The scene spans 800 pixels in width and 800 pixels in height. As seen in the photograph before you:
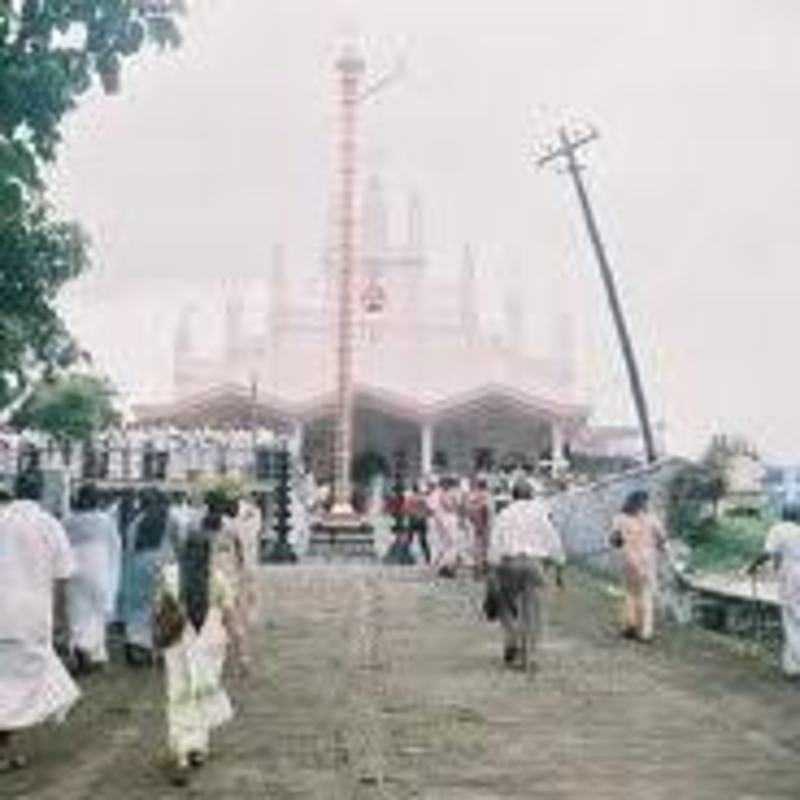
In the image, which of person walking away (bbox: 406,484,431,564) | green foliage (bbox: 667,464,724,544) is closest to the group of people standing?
green foliage (bbox: 667,464,724,544)

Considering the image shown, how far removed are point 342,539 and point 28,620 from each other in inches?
1362

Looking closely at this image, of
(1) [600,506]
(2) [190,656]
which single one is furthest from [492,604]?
(1) [600,506]

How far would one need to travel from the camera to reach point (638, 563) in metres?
23.8

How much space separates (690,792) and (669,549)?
46.5 ft

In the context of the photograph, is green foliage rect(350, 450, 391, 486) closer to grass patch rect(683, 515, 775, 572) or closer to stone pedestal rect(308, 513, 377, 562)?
stone pedestal rect(308, 513, 377, 562)

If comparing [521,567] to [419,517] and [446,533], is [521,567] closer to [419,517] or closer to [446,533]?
[446,533]

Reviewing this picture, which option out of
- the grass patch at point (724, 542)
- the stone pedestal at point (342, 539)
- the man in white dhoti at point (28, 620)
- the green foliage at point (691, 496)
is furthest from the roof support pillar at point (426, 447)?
the man in white dhoti at point (28, 620)

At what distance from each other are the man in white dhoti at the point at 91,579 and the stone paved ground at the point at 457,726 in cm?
37

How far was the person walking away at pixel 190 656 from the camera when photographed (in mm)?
13789

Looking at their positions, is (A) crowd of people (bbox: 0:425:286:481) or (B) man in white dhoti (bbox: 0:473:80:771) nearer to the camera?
(B) man in white dhoti (bbox: 0:473:80:771)

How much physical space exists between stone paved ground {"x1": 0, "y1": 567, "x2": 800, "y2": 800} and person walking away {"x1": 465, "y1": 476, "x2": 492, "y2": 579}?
814 cm

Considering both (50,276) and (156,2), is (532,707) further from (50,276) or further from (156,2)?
(156,2)

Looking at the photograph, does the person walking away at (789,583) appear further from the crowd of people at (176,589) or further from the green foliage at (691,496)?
the green foliage at (691,496)

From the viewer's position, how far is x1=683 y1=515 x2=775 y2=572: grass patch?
97.6 feet
